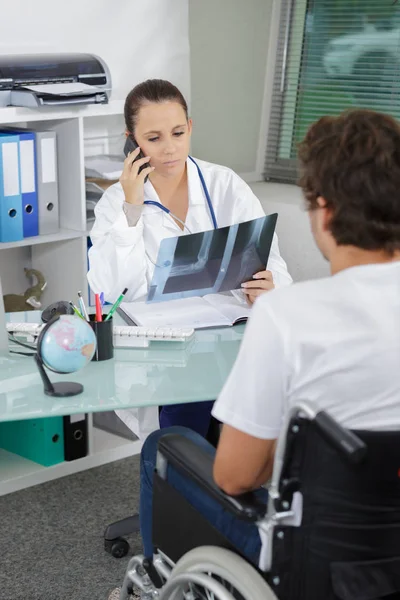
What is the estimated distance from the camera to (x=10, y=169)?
2.69m

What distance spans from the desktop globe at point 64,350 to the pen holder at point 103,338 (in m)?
0.11

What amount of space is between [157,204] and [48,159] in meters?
0.65

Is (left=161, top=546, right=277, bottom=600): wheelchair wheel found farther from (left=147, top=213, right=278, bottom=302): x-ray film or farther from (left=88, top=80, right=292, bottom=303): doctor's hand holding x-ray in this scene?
(left=88, top=80, right=292, bottom=303): doctor's hand holding x-ray

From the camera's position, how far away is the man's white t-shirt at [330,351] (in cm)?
115

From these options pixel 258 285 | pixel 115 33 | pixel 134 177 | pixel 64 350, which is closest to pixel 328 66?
pixel 115 33

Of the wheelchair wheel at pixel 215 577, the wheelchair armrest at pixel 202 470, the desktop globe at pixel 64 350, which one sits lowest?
the wheelchair wheel at pixel 215 577

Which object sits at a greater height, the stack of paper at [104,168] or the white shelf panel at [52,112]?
the white shelf panel at [52,112]

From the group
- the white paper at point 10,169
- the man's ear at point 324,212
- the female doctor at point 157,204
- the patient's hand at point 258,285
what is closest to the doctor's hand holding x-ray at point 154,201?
the female doctor at point 157,204

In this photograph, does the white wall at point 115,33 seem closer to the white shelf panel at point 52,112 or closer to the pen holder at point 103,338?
the white shelf panel at point 52,112

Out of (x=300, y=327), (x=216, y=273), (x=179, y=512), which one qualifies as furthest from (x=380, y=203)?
(x=216, y=273)

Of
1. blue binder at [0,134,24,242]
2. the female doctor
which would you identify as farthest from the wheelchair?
blue binder at [0,134,24,242]

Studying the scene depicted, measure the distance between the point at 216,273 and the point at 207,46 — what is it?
1.81 metres

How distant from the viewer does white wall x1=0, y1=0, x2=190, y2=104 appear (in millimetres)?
2910

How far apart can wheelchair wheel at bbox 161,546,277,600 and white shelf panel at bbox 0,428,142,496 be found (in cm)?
134
